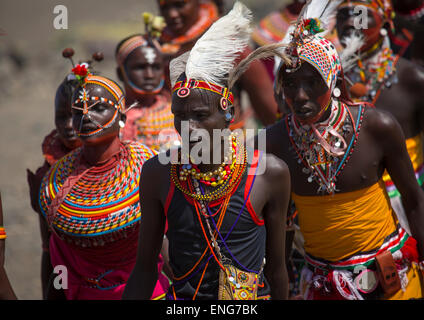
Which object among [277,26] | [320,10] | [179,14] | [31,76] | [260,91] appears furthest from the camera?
[31,76]

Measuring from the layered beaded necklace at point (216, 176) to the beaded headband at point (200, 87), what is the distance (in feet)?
0.68

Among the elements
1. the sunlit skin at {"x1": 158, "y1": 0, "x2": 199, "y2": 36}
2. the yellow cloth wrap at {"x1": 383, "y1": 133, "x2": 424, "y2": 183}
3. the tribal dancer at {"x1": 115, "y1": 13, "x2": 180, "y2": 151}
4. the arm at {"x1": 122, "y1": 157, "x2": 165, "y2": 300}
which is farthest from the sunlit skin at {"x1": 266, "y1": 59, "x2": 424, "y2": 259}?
the sunlit skin at {"x1": 158, "y1": 0, "x2": 199, "y2": 36}

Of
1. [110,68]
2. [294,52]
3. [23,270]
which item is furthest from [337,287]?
[110,68]

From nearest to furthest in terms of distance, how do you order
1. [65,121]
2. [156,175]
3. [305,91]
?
[156,175]
[305,91]
[65,121]

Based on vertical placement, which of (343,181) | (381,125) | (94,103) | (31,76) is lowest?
(31,76)

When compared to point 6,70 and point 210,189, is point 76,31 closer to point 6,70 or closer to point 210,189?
point 6,70

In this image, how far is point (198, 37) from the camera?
21.5 ft

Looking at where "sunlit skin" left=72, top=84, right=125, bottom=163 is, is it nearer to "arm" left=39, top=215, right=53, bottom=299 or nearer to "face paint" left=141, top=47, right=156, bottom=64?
"arm" left=39, top=215, right=53, bottom=299

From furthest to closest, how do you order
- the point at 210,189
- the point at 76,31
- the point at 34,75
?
1. the point at 76,31
2. the point at 34,75
3. the point at 210,189

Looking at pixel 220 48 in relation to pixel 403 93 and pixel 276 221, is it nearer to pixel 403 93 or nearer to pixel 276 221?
pixel 276 221

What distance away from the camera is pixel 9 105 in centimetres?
1567

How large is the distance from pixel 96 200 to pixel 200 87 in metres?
1.24

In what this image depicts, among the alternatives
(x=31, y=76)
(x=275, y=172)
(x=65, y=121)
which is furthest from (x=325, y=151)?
(x=31, y=76)

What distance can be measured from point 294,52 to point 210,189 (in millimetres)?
986
